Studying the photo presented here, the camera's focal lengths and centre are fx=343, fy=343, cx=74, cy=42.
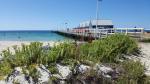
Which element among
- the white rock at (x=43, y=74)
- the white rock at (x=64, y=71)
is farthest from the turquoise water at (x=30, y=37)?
the white rock at (x=43, y=74)

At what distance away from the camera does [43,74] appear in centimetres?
723

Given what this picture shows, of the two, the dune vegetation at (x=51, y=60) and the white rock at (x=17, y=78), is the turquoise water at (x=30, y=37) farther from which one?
the white rock at (x=17, y=78)

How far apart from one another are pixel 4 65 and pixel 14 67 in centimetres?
22

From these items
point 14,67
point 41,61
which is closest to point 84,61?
point 41,61

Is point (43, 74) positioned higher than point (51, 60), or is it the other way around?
point (51, 60)

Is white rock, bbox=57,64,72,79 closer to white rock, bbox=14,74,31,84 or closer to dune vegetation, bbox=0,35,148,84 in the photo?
dune vegetation, bbox=0,35,148,84

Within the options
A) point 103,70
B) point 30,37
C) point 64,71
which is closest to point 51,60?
point 64,71

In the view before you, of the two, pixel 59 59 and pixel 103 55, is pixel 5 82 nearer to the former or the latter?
pixel 59 59

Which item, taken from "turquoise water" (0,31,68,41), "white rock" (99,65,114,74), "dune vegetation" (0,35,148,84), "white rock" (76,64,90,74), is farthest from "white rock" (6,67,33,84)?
"turquoise water" (0,31,68,41)

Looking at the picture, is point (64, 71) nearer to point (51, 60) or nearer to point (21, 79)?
point (51, 60)

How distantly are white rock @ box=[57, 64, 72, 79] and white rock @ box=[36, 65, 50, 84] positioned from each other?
13.3 inches

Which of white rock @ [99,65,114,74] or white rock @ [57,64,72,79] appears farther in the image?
white rock @ [99,65,114,74]

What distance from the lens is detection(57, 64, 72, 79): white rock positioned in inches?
294

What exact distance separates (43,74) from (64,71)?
580mm
